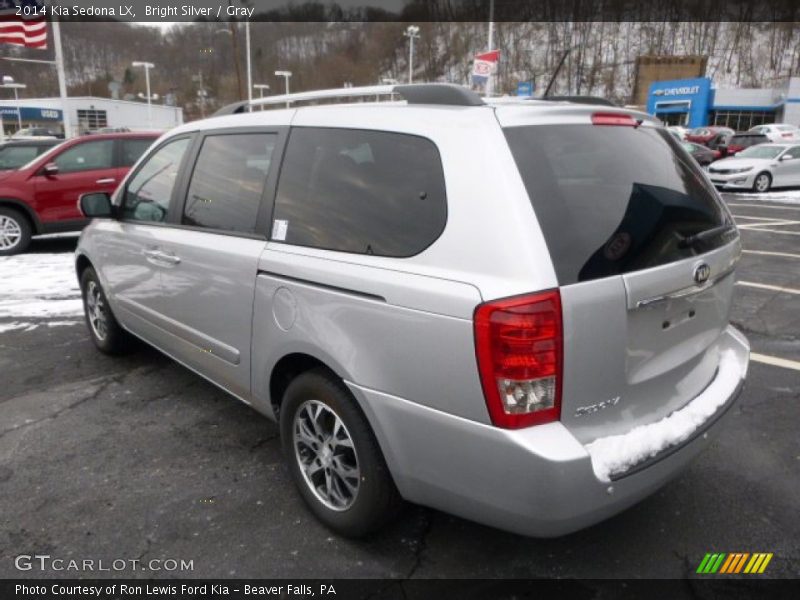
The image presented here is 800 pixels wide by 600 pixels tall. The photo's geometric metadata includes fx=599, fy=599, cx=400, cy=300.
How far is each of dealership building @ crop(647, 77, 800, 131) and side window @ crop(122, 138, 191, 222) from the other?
54835mm

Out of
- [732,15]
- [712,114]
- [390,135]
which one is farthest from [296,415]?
[732,15]

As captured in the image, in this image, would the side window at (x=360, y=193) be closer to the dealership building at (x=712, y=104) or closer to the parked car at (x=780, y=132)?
the parked car at (x=780, y=132)

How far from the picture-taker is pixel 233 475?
3039 mm

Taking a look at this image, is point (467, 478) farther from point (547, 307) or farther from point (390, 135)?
point (390, 135)

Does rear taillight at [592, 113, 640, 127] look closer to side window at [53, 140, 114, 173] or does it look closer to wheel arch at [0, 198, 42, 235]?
side window at [53, 140, 114, 173]

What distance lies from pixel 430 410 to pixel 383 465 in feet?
1.35

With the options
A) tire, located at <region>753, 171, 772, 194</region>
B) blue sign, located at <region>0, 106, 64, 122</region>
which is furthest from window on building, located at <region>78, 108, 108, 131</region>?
tire, located at <region>753, 171, 772, 194</region>

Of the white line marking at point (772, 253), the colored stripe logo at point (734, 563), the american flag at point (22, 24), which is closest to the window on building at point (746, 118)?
the white line marking at point (772, 253)

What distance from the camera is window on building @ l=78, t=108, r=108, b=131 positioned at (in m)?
65.6

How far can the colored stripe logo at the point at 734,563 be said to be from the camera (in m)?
2.32

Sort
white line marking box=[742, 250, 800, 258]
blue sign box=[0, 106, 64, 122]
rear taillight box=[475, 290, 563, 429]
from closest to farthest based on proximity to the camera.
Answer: rear taillight box=[475, 290, 563, 429] < white line marking box=[742, 250, 800, 258] < blue sign box=[0, 106, 64, 122]

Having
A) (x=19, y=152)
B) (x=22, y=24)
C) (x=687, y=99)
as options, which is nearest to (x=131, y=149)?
(x=19, y=152)

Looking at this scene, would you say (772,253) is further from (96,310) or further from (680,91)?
(680,91)

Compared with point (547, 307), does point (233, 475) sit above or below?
below
